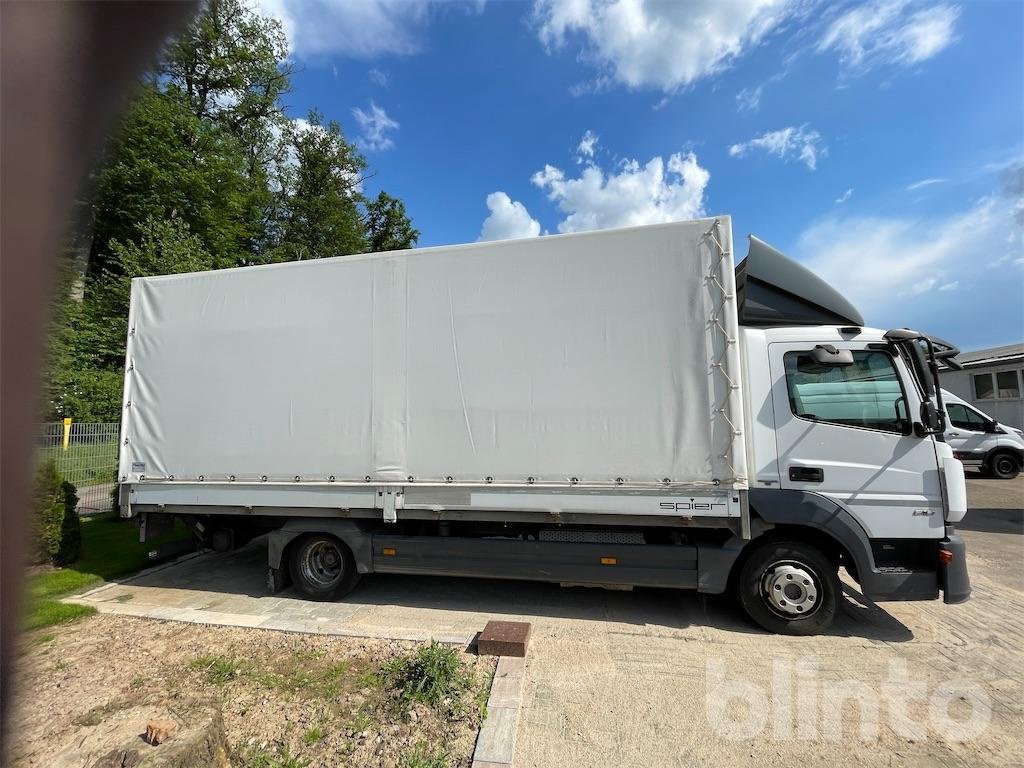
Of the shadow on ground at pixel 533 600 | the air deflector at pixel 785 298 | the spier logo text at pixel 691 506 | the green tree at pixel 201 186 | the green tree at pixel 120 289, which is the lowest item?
the shadow on ground at pixel 533 600

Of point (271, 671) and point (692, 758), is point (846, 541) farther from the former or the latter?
point (271, 671)

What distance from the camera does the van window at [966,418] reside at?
13.6m

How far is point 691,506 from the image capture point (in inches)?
165

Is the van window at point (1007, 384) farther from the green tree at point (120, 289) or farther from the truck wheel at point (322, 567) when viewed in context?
the green tree at point (120, 289)

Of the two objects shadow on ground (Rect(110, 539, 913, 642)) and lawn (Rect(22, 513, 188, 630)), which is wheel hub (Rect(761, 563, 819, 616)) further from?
lawn (Rect(22, 513, 188, 630))

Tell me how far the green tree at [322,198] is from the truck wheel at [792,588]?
2484 centimetres

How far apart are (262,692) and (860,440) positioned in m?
5.18

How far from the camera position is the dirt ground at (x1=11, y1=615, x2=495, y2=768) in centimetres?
292

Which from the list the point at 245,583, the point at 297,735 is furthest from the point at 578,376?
the point at 245,583

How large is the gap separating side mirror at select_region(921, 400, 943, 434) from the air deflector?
0.90 metres

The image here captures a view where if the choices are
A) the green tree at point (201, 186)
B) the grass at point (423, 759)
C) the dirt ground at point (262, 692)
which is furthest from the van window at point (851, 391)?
the green tree at point (201, 186)

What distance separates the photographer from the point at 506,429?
4547mm

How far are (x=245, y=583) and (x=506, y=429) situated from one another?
404 cm

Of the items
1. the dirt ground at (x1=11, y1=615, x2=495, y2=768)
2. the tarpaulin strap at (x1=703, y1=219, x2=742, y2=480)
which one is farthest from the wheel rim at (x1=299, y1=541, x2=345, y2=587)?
the tarpaulin strap at (x1=703, y1=219, x2=742, y2=480)
